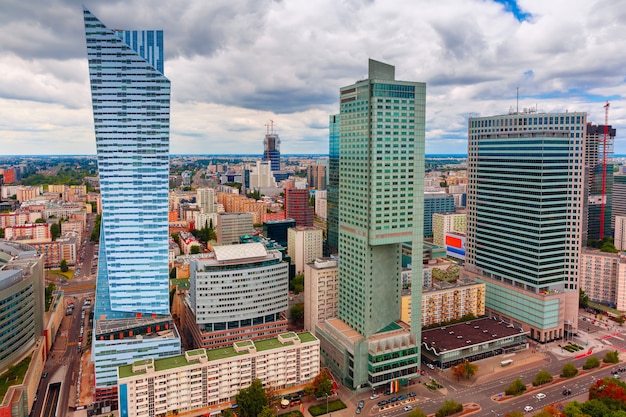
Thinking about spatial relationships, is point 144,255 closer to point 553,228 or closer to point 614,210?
point 553,228

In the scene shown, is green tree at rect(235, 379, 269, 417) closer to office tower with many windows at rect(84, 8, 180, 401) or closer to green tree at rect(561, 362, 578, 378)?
office tower with many windows at rect(84, 8, 180, 401)

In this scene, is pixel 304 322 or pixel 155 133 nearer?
pixel 155 133

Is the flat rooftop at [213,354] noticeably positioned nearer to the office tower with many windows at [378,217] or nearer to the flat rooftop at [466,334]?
the office tower with many windows at [378,217]

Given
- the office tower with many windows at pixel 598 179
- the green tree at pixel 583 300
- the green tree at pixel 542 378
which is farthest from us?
the office tower with many windows at pixel 598 179

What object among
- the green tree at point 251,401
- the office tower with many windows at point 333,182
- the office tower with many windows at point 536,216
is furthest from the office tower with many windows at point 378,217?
the office tower with many windows at point 333,182

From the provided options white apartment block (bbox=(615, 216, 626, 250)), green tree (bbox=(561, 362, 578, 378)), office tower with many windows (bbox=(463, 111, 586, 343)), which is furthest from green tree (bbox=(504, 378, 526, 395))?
white apartment block (bbox=(615, 216, 626, 250))

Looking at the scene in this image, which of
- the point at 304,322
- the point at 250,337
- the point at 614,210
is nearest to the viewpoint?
the point at 250,337

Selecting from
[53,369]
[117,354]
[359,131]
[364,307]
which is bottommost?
[53,369]

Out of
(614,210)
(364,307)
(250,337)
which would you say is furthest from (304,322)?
(614,210)
